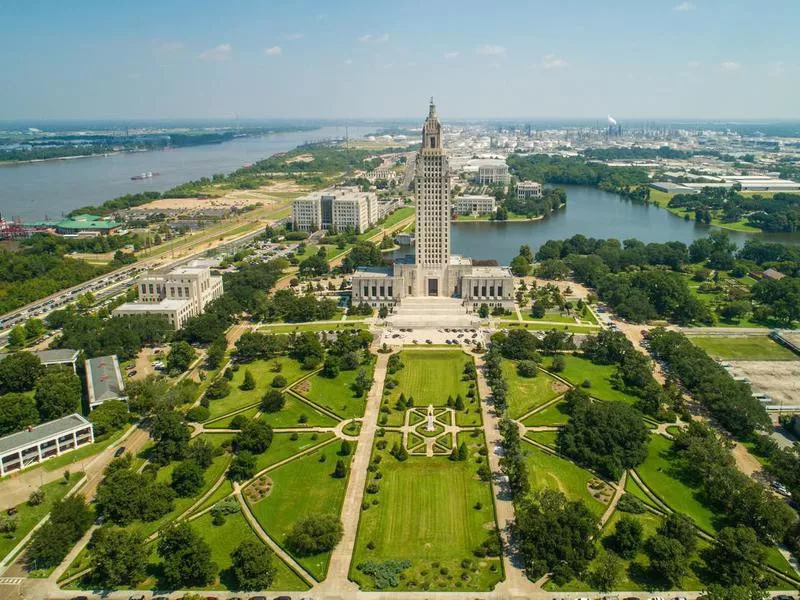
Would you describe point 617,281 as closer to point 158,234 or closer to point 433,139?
point 433,139

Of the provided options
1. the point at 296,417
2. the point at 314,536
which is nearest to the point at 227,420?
the point at 296,417

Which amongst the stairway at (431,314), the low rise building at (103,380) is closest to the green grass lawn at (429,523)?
the low rise building at (103,380)

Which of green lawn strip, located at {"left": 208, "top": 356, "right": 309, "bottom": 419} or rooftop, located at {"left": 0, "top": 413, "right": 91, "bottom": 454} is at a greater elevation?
rooftop, located at {"left": 0, "top": 413, "right": 91, "bottom": 454}

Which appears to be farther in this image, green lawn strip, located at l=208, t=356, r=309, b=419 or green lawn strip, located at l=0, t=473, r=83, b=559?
green lawn strip, located at l=208, t=356, r=309, b=419

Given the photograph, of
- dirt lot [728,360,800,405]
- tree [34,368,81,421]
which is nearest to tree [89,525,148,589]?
tree [34,368,81,421]

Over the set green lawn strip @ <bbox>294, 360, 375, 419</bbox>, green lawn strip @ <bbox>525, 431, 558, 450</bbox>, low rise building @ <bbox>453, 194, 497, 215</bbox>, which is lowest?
green lawn strip @ <bbox>525, 431, 558, 450</bbox>

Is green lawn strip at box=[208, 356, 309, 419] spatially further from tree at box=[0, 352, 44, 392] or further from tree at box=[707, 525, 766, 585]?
tree at box=[707, 525, 766, 585]

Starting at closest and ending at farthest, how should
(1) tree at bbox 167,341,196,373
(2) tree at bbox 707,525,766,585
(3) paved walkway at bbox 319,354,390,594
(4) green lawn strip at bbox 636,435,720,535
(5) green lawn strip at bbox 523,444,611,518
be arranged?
(2) tree at bbox 707,525,766,585 → (3) paved walkway at bbox 319,354,390,594 → (4) green lawn strip at bbox 636,435,720,535 → (5) green lawn strip at bbox 523,444,611,518 → (1) tree at bbox 167,341,196,373
